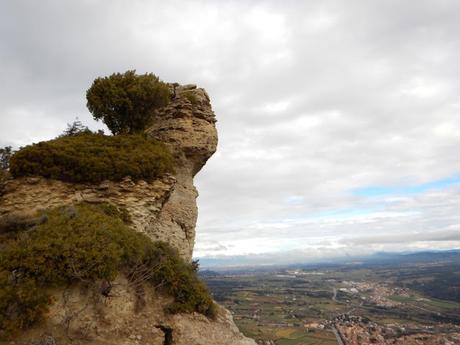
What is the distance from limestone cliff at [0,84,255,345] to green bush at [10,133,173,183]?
362 millimetres

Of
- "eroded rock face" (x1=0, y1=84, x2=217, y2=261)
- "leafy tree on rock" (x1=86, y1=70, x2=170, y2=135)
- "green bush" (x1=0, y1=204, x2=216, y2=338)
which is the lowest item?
"green bush" (x1=0, y1=204, x2=216, y2=338)

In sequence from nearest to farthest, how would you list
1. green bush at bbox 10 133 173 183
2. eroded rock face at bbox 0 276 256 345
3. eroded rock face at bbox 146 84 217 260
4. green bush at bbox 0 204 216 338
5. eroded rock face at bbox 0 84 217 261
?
green bush at bbox 0 204 216 338
eroded rock face at bbox 0 276 256 345
eroded rock face at bbox 0 84 217 261
green bush at bbox 10 133 173 183
eroded rock face at bbox 146 84 217 260

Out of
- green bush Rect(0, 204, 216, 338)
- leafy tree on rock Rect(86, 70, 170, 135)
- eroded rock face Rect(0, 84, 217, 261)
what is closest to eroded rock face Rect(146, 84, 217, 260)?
eroded rock face Rect(0, 84, 217, 261)

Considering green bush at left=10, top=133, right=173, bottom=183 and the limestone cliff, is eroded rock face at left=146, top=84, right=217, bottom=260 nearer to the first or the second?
the limestone cliff

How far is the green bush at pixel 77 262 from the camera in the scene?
8383 mm

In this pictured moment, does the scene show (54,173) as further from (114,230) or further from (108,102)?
(108,102)

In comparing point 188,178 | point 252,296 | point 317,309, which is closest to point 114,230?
point 188,178

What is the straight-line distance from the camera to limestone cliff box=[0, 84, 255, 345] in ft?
30.1

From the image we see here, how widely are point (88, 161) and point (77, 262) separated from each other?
593cm

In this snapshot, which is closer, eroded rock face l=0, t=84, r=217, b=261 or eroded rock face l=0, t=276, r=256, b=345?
eroded rock face l=0, t=276, r=256, b=345

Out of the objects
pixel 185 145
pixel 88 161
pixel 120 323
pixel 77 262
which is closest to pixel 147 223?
pixel 88 161

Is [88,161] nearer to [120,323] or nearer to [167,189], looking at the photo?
[167,189]

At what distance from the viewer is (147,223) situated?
14.5 meters

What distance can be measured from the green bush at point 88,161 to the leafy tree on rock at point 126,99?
383 centimetres
